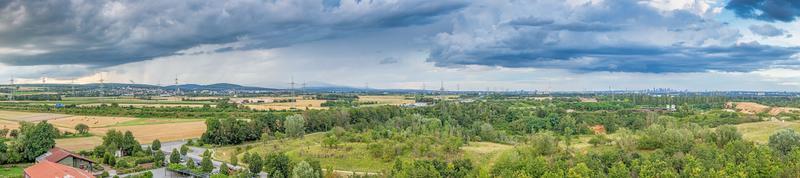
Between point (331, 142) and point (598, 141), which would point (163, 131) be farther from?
point (598, 141)

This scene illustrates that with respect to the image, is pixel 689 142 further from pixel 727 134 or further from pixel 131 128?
pixel 131 128

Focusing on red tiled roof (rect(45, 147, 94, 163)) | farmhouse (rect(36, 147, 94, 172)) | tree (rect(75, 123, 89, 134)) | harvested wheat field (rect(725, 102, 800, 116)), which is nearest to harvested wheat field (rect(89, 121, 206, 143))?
tree (rect(75, 123, 89, 134))

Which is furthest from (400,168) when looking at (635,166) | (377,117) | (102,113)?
(102,113)

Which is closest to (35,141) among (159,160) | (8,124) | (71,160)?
(71,160)

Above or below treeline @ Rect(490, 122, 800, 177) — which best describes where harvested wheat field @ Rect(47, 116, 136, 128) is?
above

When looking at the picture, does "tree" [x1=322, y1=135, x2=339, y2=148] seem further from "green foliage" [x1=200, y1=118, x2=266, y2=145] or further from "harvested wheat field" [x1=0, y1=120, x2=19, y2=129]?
"harvested wheat field" [x1=0, y1=120, x2=19, y2=129]

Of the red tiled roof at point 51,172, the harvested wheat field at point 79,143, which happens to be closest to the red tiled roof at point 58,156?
the red tiled roof at point 51,172

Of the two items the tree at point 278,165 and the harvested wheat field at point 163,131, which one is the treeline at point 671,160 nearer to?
the tree at point 278,165
